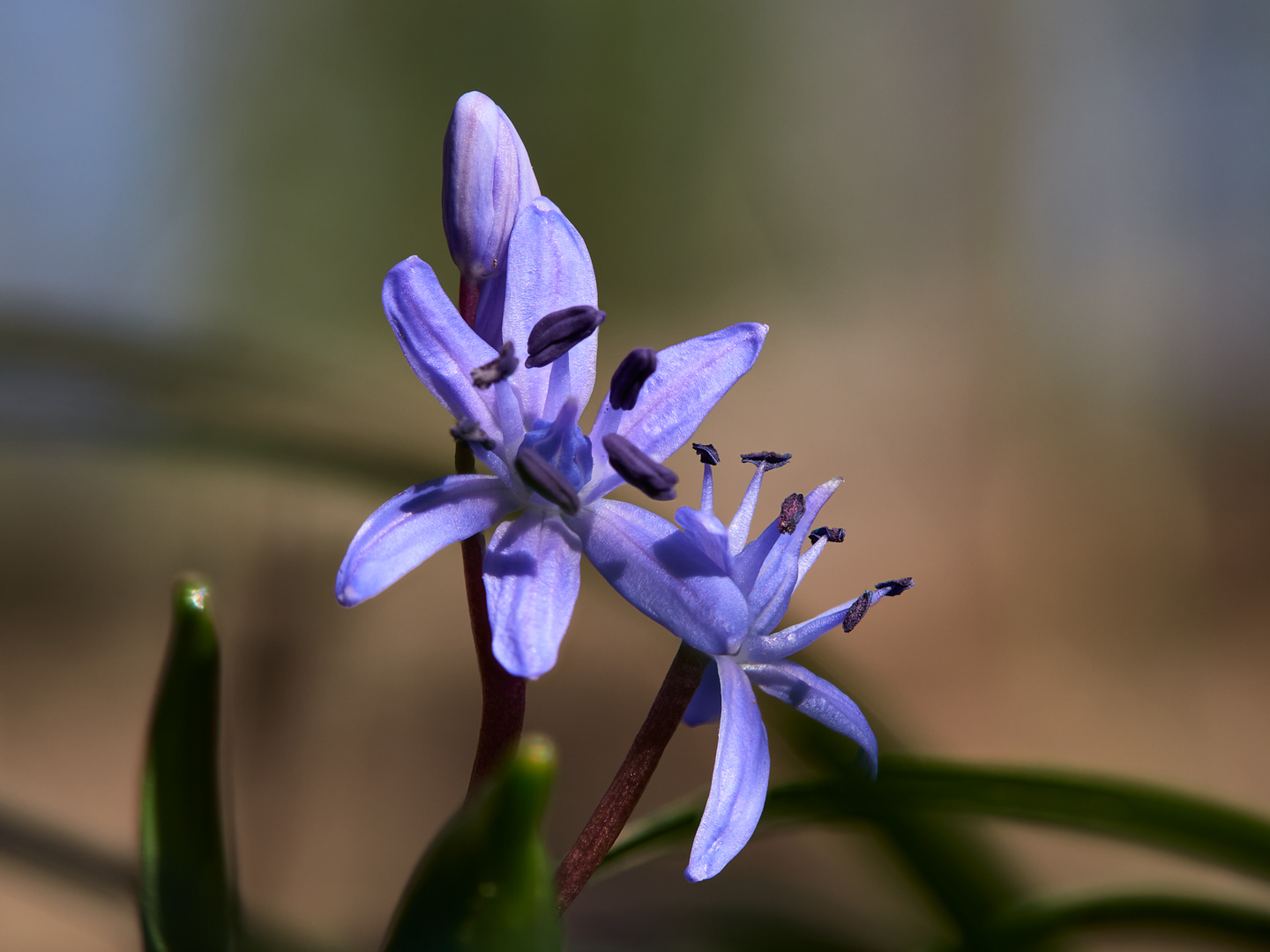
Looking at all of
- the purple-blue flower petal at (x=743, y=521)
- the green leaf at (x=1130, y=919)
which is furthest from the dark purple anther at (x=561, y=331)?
the green leaf at (x=1130, y=919)

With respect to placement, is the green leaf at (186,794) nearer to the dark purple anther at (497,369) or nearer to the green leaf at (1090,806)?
the dark purple anther at (497,369)

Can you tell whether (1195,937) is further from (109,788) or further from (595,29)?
(595,29)

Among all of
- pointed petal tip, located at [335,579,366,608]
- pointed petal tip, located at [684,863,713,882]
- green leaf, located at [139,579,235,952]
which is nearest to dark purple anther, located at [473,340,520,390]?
pointed petal tip, located at [335,579,366,608]

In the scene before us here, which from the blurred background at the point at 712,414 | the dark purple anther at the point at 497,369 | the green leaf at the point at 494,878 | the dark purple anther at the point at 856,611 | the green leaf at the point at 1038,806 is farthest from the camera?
the blurred background at the point at 712,414

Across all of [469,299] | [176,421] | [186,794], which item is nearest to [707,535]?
[469,299]

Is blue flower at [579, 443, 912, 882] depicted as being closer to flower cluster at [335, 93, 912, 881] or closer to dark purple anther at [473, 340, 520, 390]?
flower cluster at [335, 93, 912, 881]

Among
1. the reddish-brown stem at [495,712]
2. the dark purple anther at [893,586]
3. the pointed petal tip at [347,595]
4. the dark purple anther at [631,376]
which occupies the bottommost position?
the reddish-brown stem at [495,712]
